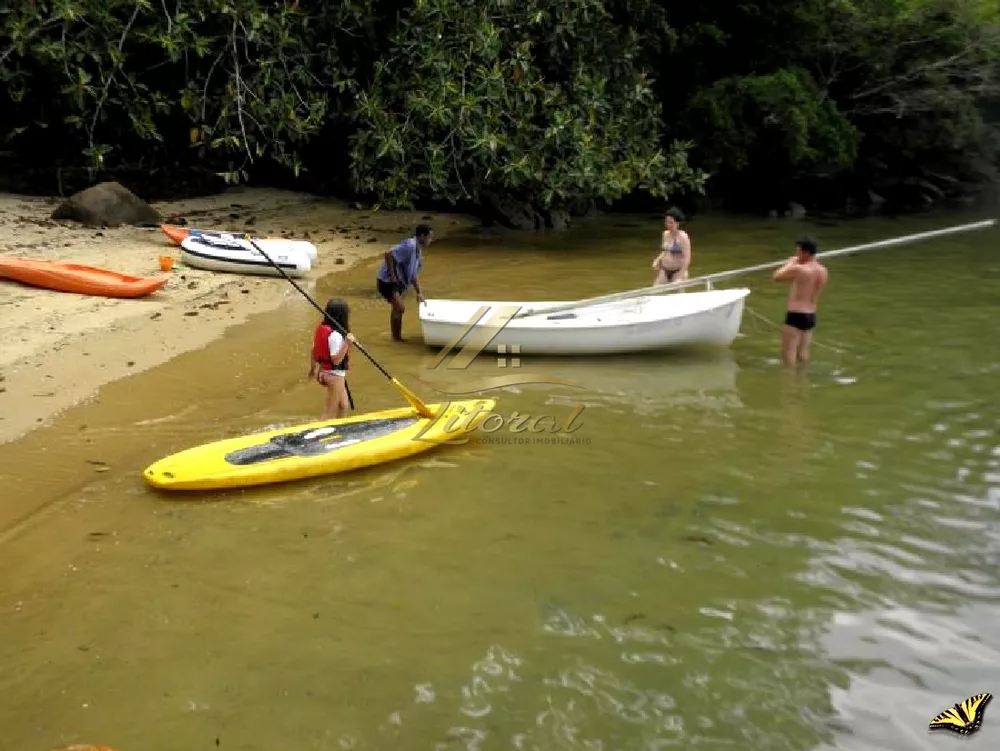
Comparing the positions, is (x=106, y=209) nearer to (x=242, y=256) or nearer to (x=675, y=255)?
(x=242, y=256)

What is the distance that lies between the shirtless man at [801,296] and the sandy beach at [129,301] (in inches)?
239

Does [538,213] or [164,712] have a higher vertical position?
[538,213]

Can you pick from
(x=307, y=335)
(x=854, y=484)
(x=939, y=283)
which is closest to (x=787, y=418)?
(x=854, y=484)

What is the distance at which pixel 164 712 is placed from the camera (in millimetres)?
4266

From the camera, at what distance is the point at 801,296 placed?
930cm

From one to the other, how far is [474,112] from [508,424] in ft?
30.5

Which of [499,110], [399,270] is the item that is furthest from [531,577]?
[499,110]

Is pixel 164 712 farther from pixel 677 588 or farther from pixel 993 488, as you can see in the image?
pixel 993 488

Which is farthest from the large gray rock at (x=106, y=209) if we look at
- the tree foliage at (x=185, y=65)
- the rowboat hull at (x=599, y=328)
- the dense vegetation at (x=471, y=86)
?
the rowboat hull at (x=599, y=328)

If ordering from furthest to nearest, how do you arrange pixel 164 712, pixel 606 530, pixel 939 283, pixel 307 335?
pixel 939 283, pixel 307 335, pixel 606 530, pixel 164 712

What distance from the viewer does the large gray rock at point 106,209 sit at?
15.6m

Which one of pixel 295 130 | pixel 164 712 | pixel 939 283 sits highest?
pixel 295 130

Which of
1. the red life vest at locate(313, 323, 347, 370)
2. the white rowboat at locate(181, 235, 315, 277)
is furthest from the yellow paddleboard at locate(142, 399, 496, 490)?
the white rowboat at locate(181, 235, 315, 277)

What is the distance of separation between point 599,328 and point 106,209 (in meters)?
9.84
